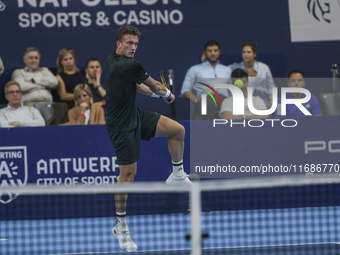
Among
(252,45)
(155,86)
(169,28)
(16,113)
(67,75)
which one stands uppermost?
(169,28)

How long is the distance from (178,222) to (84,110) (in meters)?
2.48

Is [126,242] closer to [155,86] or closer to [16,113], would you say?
Answer: [155,86]

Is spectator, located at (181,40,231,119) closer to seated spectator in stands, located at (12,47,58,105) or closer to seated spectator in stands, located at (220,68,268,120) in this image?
seated spectator in stands, located at (220,68,268,120)

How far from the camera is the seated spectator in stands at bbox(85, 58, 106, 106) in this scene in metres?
10.0

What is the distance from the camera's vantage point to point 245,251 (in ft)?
20.0

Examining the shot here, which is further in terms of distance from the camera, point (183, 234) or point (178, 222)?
point (178, 222)

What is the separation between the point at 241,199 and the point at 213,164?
24.8 inches

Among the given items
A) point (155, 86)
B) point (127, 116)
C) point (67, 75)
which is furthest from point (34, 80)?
point (155, 86)

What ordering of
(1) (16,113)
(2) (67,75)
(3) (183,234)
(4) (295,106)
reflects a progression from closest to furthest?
1. (3) (183,234)
2. (1) (16,113)
3. (4) (295,106)
4. (2) (67,75)

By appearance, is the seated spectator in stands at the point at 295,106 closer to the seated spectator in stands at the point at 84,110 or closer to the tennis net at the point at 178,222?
the tennis net at the point at 178,222

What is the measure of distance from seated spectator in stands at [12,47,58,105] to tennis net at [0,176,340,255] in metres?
1.86

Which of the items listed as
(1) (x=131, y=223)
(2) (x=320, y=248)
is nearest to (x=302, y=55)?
(1) (x=131, y=223)

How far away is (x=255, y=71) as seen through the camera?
10.3 metres

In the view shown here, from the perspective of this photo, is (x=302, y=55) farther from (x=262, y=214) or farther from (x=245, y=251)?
(x=245, y=251)
